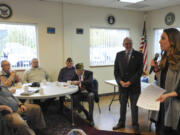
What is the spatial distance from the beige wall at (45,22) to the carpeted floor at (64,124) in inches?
43.5

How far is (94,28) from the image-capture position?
477 centimetres

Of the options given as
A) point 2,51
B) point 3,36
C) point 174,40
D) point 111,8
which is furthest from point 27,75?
point 174,40

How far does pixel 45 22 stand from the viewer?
4.10 meters

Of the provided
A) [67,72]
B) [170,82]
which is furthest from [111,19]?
[170,82]

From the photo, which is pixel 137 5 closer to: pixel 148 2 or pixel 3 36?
pixel 148 2

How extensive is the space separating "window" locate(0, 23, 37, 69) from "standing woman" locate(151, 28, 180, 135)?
3403 mm

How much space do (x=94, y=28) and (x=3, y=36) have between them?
2.34 m

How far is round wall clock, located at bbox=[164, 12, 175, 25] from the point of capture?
4578mm

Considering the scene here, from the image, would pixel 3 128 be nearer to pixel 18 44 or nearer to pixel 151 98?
pixel 151 98

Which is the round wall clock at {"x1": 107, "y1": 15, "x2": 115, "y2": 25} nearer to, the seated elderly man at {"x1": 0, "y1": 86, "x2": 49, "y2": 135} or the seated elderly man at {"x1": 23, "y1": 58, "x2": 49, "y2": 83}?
the seated elderly man at {"x1": 23, "y1": 58, "x2": 49, "y2": 83}

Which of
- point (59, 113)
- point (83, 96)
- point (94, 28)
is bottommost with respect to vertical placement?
point (59, 113)

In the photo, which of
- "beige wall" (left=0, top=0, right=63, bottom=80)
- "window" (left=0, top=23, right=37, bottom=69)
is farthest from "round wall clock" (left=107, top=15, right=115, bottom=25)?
"window" (left=0, top=23, right=37, bottom=69)

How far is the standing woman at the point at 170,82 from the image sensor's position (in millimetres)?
1318

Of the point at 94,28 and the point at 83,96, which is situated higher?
the point at 94,28
